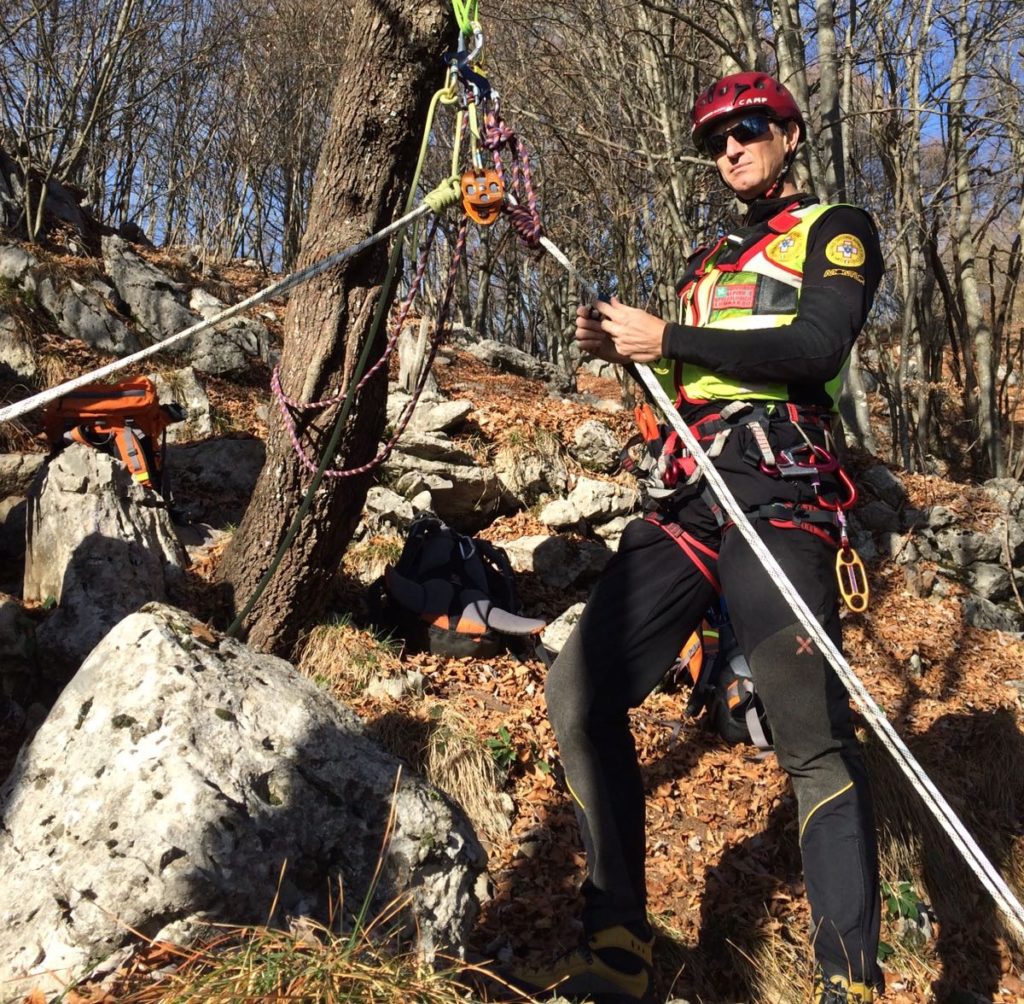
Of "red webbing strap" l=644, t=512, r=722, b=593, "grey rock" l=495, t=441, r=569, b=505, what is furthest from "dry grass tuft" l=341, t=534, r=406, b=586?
"red webbing strap" l=644, t=512, r=722, b=593

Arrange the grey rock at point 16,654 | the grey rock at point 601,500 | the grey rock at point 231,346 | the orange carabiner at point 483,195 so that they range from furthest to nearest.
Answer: the grey rock at point 231,346, the grey rock at point 601,500, the grey rock at point 16,654, the orange carabiner at point 483,195

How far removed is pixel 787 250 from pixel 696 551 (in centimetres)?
93

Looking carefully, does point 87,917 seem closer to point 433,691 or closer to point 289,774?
point 289,774

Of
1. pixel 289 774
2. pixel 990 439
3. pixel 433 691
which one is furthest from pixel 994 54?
pixel 289 774

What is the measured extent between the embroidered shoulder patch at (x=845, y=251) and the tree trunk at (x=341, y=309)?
6.39 feet

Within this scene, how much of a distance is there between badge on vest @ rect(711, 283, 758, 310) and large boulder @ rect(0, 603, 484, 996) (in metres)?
1.67

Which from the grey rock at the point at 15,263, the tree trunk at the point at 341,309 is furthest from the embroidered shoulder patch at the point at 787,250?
the grey rock at the point at 15,263

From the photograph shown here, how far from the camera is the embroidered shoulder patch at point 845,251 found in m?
2.36

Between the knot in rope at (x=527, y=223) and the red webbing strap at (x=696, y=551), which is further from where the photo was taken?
the knot in rope at (x=527, y=223)

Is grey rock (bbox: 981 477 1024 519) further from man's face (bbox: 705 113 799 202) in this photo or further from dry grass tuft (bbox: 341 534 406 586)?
man's face (bbox: 705 113 799 202)

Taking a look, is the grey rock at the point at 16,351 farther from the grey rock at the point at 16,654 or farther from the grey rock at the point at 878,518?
the grey rock at the point at 878,518

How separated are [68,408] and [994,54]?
12673 millimetres

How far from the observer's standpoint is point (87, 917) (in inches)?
70.5

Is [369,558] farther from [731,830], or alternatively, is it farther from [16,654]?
[731,830]
